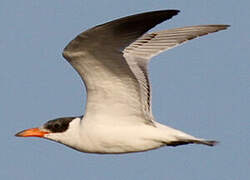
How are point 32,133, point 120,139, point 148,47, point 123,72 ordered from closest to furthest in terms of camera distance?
point 123,72 < point 120,139 < point 148,47 < point 32,133

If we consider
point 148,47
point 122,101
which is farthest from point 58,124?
point 148,47

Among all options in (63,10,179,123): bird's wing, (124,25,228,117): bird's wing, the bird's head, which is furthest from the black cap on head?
(124,25,228,117): bird's wing

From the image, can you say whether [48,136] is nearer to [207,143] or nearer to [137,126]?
[137,126]

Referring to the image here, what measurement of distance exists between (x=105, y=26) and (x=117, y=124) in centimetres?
172

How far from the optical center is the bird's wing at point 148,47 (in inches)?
414

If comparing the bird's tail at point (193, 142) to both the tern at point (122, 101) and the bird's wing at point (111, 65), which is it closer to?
the tern at point (122, 101)

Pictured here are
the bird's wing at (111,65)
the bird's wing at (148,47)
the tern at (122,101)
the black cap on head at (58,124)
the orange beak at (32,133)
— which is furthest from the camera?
the orange beak at (32,133)

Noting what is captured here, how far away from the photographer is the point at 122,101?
10.7 metres

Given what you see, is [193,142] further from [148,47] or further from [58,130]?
[58,130]

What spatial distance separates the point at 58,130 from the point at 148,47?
5.67 ft

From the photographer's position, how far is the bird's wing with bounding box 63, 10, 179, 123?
31.5ft

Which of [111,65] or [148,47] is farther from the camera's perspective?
[148,47]

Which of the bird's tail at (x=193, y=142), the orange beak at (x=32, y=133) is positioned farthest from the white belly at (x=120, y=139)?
the orange beak at (x=32, y=133)

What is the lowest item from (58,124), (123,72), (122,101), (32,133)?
(32,133)
